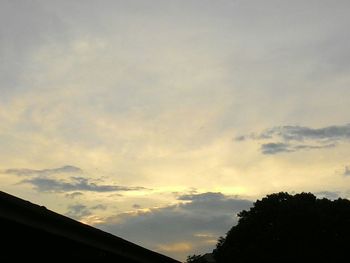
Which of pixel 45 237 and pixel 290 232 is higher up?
pixel 290 232

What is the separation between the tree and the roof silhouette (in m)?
25.4

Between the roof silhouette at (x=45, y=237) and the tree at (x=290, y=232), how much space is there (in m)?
25.4

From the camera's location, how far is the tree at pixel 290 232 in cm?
3381

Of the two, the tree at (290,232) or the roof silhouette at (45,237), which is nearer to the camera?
the roof silhouette at (45,237)

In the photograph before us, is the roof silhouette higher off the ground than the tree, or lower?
lower

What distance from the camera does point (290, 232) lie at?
3478cm

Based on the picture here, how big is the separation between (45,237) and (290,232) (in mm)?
29236

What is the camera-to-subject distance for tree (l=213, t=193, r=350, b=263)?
33812 mm

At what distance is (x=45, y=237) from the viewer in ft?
27.1

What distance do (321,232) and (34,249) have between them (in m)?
30.1

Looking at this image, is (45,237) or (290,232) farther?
(290,232)

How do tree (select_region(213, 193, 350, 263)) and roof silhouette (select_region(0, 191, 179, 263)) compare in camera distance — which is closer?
roof silhouette (select_region(0, 191, 179, 263))

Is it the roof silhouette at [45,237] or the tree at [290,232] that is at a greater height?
the tree at [290,232]

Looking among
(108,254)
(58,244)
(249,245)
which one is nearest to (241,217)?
(249,245)
